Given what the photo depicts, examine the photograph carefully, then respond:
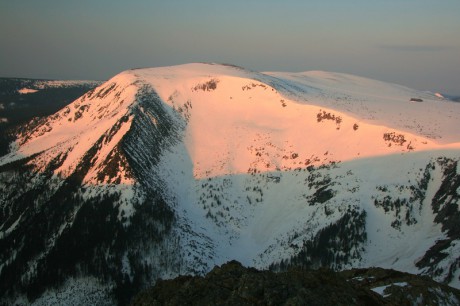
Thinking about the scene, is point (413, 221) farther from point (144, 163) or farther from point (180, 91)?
point (180, 91)

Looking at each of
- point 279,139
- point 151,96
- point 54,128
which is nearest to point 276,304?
point 279,139

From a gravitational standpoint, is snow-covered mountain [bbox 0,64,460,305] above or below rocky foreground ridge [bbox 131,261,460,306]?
below

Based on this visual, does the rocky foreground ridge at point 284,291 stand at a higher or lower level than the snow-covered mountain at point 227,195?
higher

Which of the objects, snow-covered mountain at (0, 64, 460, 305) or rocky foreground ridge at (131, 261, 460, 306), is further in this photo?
snow-covered mountain at (0, 64, 460, 305)

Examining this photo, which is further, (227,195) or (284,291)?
(227,195)
